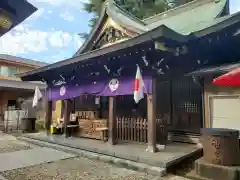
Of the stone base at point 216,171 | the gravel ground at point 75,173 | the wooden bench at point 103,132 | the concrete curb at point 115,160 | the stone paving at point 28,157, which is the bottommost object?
the gravel ground at point 75,173

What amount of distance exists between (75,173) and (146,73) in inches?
137

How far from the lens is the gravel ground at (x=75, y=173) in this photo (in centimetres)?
508

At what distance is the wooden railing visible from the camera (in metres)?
7.57

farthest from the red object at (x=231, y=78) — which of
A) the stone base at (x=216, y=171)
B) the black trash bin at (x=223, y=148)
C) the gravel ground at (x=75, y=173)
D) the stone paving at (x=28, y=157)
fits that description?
the stone paving at (x=28, y=157)

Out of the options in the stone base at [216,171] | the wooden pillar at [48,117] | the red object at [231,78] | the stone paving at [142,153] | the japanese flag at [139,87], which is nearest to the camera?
the red object at [231,78]

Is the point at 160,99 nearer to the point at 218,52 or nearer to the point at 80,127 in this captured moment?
the point at 218,52

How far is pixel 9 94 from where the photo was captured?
21.8 m

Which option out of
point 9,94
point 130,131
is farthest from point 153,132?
point 9,94

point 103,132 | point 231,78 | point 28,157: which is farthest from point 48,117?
point 231,78

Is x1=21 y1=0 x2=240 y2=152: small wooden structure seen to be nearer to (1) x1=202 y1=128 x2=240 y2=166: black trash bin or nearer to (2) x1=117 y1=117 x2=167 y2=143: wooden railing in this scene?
(2) x1=117 y1=117 x2=167 y2=143: wooden railing

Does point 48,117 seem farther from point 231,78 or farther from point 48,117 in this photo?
point 231,78

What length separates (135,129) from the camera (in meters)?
7.84

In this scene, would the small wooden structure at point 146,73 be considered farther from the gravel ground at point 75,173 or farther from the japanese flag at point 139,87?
the gravel ground at point 75,173

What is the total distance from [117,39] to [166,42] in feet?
16.2
